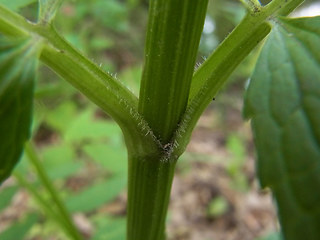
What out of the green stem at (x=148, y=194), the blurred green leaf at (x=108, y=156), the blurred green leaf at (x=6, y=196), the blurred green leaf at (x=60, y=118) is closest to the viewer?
the green stem at (x=148, y=194)

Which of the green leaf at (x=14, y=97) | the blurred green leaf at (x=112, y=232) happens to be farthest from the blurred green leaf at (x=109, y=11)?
the green leaf at (x=14, y=97)

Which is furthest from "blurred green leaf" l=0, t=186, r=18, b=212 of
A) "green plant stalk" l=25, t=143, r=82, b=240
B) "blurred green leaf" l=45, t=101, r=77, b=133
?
"blurred green leaf" l=45, t=101, r=77, b=133

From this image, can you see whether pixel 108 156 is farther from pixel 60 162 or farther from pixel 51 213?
pixel 51 213

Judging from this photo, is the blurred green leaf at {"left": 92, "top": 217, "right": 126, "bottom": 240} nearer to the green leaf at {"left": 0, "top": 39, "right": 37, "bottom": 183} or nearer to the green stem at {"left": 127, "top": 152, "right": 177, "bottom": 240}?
the green stem at {"left": 127, "top": 152, "right": 177, "bottom": 240}

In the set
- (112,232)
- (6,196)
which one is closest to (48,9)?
(6,196)

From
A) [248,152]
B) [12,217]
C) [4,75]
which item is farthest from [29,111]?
[248,152]

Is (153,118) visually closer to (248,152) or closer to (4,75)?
(4,75)

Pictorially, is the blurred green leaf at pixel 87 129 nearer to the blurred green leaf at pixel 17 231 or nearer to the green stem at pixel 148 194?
the blurred green leaf at pixel 17 231
